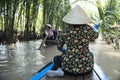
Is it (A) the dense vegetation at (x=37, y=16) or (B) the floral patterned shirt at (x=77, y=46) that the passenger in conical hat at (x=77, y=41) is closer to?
(B) the floral patterned shirt at (x=77, y=46)

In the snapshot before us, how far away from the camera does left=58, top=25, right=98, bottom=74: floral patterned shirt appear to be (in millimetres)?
3846

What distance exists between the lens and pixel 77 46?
12.7 feet

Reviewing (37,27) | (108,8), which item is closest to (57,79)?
(108,8)

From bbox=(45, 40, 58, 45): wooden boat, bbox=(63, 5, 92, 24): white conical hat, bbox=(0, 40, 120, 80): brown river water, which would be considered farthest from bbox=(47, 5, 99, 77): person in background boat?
bbox=(45, 40, 58, 45): wooden boat

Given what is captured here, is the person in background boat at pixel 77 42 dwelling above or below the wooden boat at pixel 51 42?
above

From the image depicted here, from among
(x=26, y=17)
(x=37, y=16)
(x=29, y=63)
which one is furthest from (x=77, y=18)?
(x=37, y=16)

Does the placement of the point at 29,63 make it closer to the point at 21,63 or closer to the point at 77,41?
the point at 21,63

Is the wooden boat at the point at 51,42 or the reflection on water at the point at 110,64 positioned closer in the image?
the reflection on water at the point at 110,64

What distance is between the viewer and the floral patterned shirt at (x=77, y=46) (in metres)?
3.85

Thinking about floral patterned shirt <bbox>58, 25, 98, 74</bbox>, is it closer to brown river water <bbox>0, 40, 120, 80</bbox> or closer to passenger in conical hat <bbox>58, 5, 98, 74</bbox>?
passenger in conical hat <bbox>58, 5, 98, 74</bbox>

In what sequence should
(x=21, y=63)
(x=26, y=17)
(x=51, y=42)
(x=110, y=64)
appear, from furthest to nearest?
(x=26, y=17), (x=51, y=42), (x=110, y=64), (x=21, y=63)

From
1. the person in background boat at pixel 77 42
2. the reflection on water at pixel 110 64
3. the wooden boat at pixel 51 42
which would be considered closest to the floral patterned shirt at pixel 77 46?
the person in background boat at pixel 77 42

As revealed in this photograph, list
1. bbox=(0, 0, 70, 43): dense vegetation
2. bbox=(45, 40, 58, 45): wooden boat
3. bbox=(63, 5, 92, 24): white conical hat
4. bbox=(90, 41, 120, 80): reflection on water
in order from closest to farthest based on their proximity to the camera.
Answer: bbox=(63, 5, 92, 24): white conical hat → bbox=(90, 41, 120, 80): reflection on water → bbox=(45, 40, 58, 45): wooden boat → bbox=(0, 0, 70, 43): dense vegetation

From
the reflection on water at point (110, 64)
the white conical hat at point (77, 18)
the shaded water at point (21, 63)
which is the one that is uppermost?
the white conical hat at point (77, 18)
